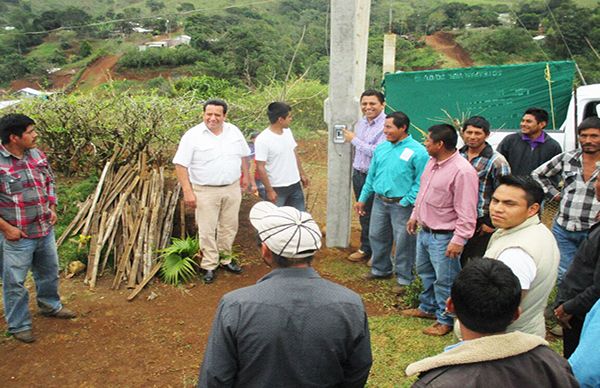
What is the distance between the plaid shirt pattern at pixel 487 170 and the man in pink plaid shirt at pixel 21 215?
3828 mm

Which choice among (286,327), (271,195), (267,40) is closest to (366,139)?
(271,195)

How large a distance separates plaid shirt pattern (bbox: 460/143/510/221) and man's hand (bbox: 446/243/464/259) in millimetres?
640

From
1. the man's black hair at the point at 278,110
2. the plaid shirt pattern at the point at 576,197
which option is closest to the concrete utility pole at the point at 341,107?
the man's black hair at the point at 278,110

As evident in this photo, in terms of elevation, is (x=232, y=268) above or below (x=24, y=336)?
above

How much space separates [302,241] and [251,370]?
0.56 meters

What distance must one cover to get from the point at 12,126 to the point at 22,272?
1.24m

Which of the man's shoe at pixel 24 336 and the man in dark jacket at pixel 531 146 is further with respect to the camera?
the man in dark jacket at pixel 531 146

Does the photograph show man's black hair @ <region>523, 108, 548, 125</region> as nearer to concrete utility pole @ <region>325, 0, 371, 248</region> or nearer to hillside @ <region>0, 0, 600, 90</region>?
concrete utility pole @ <region>325, 0, 371, 248</region>

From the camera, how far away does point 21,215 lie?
4074mm

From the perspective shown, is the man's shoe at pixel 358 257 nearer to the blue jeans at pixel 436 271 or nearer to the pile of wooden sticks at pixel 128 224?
the blue jeans at pixel 436 271

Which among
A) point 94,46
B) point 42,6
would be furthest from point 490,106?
point 42,6

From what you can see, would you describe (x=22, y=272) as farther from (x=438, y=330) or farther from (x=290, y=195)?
(x=438, y=330)

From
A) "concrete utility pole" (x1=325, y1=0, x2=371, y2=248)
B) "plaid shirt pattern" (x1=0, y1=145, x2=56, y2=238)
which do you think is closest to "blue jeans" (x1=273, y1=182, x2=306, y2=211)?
"concrete utility pole" (x1=325, y1=0, x2=371, y2=248)

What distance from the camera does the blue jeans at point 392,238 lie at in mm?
4863
